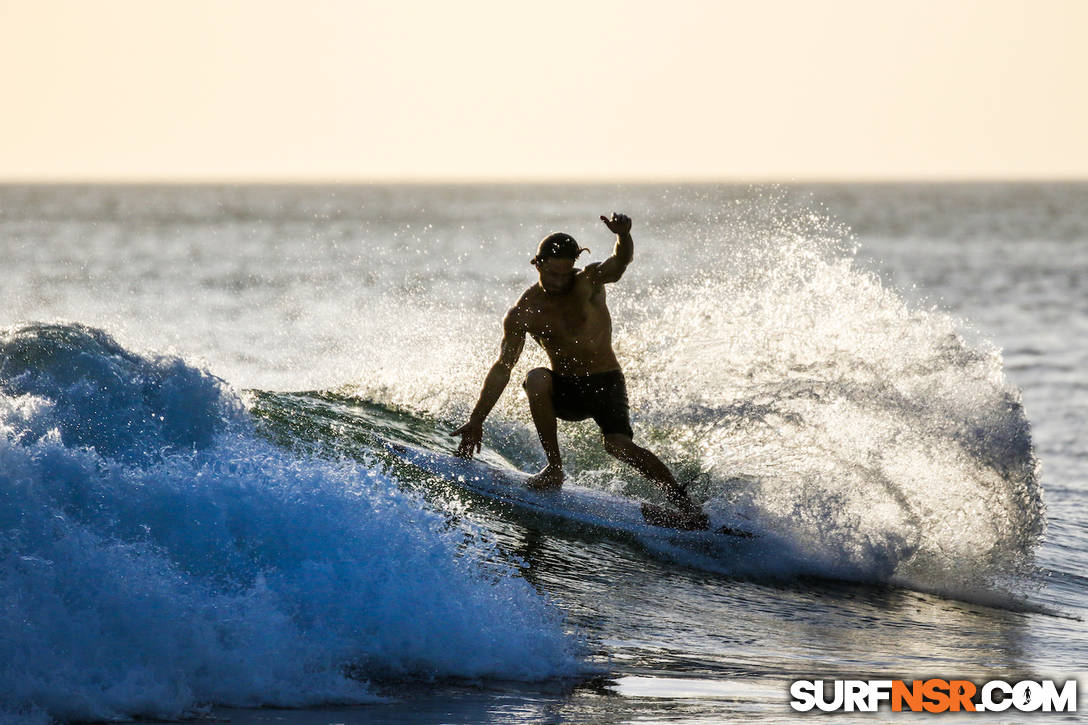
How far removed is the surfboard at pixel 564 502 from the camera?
27.2ft

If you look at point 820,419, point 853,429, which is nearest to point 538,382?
point 820,419

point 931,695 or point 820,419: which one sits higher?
point 820,419

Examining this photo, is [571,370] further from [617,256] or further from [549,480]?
[617,256]

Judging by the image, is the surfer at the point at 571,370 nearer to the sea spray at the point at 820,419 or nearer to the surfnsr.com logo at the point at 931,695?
the sea spray at the point at 820,419

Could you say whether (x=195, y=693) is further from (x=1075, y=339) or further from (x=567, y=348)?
(x=1075, y=339)

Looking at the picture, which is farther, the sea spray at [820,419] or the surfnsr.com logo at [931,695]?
the sea spray at [820,419]

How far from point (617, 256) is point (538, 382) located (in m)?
1.05

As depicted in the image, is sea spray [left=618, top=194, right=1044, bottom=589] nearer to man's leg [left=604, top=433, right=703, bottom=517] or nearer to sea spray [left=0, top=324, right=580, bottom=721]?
man's leg [left=604, top=433, right=703, bottom=517]

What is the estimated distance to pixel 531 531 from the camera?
8.27 m

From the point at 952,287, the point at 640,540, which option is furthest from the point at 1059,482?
the point at 952,287

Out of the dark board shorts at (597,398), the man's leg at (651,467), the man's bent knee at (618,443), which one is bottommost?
the man's leg at (651,467)

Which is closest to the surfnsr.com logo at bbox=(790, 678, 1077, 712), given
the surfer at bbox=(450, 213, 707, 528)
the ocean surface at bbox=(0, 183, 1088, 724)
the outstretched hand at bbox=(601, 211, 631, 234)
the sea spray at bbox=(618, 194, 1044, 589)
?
the ocean surface at bbox=(0, 183, 1088, 724)

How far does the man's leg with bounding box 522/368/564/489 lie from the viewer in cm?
833

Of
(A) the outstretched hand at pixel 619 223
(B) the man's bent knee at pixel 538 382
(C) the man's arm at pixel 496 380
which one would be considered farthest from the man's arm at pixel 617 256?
(B) the man's bent knee at pixel 538 382
